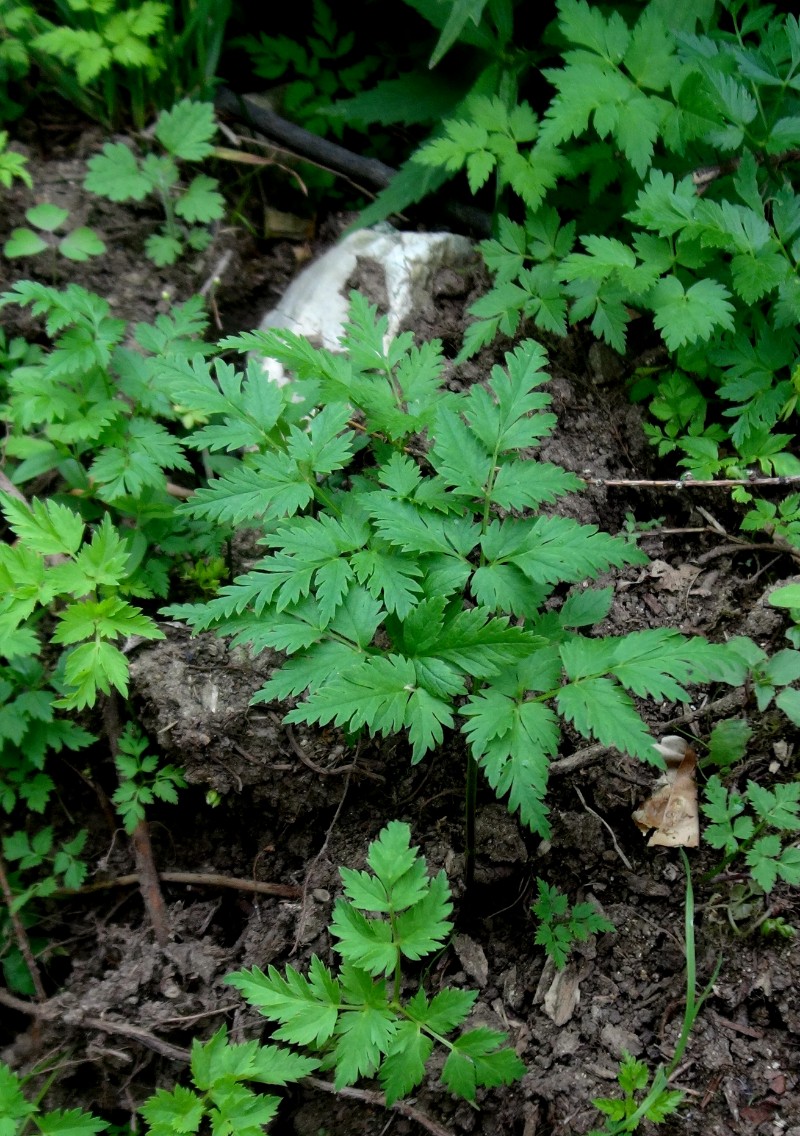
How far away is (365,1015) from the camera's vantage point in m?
1.89

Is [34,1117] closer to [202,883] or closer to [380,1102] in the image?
[202,883]

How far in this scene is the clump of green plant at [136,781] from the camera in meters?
2.53

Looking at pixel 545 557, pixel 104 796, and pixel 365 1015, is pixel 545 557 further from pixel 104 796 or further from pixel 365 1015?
pixel 104 796

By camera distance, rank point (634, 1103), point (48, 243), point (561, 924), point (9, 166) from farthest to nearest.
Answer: point (48, 243), point (9, 166), point (561, 924), point (634, 1103)

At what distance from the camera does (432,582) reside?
2080mm

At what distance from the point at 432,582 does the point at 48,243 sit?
2.36 meters

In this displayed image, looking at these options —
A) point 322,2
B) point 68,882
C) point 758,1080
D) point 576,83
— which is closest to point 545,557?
point 758,1080

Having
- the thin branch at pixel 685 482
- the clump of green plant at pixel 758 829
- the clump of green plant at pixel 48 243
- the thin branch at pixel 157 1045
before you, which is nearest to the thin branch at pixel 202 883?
the thin branch at pixel 157 1045

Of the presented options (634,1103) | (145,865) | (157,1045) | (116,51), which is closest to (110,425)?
(145,865)

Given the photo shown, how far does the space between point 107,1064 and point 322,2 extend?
155 inches

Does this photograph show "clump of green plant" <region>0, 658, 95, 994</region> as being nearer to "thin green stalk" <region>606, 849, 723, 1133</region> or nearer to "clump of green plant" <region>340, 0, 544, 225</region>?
"thin green stalk" <region>606, 849, 723, 1133</region>

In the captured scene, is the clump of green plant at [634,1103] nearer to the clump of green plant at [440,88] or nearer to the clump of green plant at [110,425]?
the clump of green plant at [110,425]

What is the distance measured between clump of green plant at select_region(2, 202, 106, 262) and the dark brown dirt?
159 centimetres

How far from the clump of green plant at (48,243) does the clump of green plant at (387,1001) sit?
2562 millimetres
